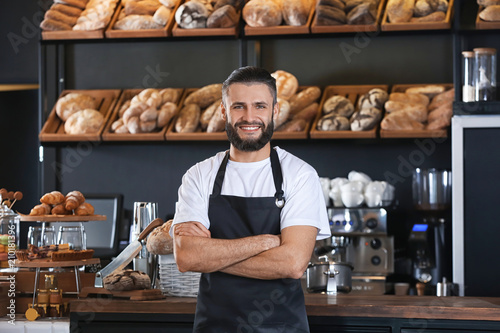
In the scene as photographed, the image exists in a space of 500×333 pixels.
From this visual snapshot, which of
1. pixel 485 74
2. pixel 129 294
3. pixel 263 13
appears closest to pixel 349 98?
pixel 263 13

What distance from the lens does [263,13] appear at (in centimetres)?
402

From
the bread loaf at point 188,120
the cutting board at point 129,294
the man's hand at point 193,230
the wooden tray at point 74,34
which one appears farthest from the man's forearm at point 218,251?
the wooden tray at point 74,34

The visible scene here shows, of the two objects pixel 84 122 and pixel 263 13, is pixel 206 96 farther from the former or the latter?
pixel 84 122

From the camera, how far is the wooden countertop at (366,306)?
2113mm

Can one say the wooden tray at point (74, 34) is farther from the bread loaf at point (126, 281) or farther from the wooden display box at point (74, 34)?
the bread loaf at point (126, 281)

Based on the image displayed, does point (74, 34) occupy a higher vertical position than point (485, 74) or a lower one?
higher

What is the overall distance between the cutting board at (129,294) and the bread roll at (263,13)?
2082mm

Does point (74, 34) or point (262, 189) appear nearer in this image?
point (262, 189)

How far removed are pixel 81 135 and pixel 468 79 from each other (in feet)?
6.97

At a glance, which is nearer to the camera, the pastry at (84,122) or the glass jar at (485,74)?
the glass jar at (485,74)

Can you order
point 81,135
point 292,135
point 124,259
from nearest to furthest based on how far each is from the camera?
point 124,259 < point 292,135 < point 81,135

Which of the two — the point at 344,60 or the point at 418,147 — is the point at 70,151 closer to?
the point at 344,60

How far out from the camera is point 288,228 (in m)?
1.87

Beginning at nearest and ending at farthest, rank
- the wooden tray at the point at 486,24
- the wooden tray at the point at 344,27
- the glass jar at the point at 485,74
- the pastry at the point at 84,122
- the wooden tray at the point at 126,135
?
the glass jar at the point at 485,74, the wooden tray at the point at 486,24, the wooden tray at the point at 344,27, the wooden tray at the point at 126,135, the pastry at the point at 84,122
